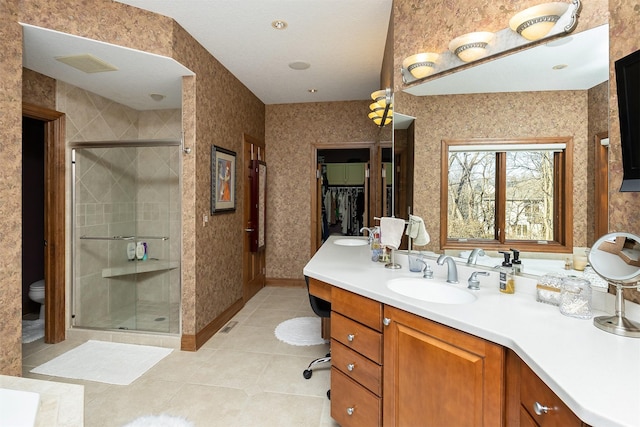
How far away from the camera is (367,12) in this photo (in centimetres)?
240

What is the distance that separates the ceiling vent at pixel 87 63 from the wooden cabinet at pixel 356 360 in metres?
2.57

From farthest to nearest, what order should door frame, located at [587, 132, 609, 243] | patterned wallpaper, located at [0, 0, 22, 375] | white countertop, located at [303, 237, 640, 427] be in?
patterned wallpaper, located at [0, 0, 22, 375] < door frame, located at [587, 132, 609, 243] < white countertop, located at [303, 237, 640, 427]

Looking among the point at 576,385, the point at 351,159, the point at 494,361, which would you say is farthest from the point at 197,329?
the point at 351,159

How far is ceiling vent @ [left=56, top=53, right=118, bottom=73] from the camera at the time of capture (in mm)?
2457

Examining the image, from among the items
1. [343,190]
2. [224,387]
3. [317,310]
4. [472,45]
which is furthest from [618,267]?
[343,190]

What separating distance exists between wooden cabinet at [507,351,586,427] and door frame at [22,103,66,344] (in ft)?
11.9

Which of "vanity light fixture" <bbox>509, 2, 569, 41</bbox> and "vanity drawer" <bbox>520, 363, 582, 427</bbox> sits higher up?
"vanity light fixture" <bbox>509, 2, 569, 41</bbox>

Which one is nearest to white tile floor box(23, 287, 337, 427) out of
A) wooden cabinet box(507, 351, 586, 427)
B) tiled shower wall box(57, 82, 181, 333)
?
tiled shower wall box(57, 82, 181, 333)

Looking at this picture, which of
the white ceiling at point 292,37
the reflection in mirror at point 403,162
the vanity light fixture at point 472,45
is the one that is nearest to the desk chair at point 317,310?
the reflection in mirror at point 403,162

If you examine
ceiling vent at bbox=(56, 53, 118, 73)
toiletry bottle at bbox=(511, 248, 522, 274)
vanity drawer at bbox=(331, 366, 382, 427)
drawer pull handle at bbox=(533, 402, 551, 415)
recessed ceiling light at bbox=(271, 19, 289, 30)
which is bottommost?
vanity drawer at bbox=(331, 366, 382, 427)

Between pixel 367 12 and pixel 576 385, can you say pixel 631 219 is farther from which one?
pixel 367 12

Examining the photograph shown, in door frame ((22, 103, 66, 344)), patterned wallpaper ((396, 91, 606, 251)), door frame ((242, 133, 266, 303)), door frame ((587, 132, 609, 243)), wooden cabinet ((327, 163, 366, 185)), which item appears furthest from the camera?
wooden cabinet ((327, 163, 366, 185))

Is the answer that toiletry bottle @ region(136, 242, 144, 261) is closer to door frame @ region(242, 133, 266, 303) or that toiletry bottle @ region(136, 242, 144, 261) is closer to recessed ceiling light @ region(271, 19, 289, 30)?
door frame @ region(242, 133, 266, 303)

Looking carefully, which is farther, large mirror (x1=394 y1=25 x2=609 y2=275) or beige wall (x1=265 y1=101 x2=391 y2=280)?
beige wall (x1=265 y1=101 x2=391 y2=280)
